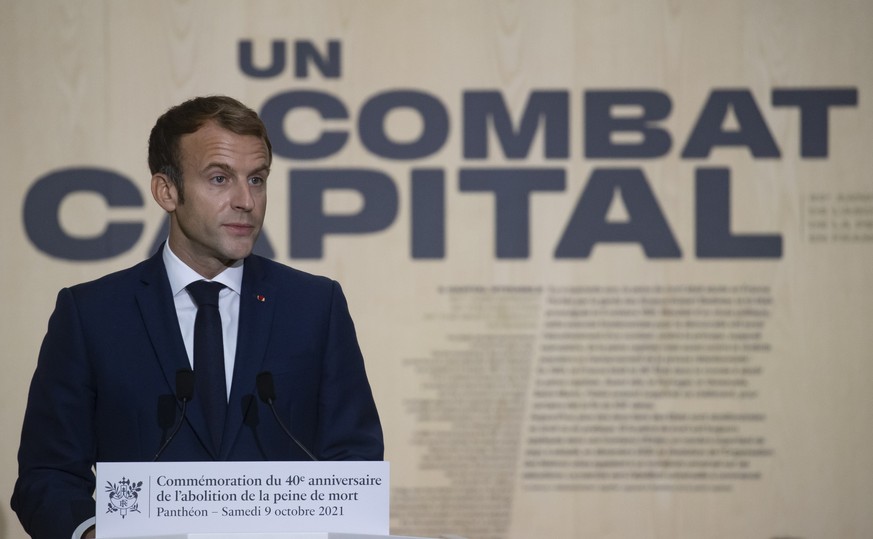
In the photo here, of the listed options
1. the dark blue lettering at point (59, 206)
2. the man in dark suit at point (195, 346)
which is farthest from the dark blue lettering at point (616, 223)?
the man in dark suit at point (195, 346)

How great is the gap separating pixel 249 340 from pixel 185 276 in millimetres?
216

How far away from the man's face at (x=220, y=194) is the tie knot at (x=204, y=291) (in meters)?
0.05

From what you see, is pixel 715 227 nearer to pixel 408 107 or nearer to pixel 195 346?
pixel 408 107

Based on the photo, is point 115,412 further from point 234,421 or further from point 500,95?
point 500,95

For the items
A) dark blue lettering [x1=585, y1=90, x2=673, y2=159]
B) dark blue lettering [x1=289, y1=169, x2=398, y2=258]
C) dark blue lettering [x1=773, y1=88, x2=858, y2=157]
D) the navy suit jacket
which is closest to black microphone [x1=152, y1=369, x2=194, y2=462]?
the navy suit jacket

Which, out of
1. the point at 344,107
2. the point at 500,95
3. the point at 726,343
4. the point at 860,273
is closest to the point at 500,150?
the point at 500,95

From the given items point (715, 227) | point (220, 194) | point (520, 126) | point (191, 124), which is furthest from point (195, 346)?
point (715, 227)

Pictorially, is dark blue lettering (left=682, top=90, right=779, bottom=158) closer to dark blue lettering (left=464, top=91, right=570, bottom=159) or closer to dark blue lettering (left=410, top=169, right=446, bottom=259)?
dark blue lettering (left=464, top=91, right=570, bottom=159)

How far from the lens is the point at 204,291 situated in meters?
2.17

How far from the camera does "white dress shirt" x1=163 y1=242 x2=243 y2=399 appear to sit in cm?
216

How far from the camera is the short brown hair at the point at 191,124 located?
2191 mm

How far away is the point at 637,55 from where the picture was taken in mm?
4102

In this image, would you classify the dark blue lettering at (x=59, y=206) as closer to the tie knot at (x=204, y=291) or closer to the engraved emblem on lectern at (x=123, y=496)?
the tie knot at (x=204, y=291)

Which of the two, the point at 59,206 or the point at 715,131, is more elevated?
the point at 715,131
